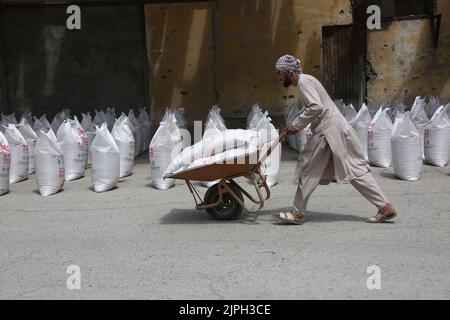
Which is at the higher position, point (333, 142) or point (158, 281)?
point (333, 142)

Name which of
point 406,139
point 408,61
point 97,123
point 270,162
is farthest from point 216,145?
point 408,61

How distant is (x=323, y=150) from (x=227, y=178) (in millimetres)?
861

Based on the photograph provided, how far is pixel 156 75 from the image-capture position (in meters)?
10.4

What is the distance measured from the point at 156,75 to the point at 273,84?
6.89 ft

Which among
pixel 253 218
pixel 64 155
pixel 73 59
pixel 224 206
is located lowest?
pixel 253 218

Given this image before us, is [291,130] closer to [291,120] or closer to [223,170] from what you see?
[223,170]

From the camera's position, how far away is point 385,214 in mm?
4855

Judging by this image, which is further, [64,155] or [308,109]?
[64,155]

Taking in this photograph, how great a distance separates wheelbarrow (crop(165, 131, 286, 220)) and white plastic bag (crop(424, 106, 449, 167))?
9.98ft

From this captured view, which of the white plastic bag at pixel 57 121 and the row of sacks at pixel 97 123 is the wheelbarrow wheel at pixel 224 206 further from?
the white plastic bag at pixel 57 121

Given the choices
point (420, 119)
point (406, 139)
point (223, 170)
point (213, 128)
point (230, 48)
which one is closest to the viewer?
point (223, 170)

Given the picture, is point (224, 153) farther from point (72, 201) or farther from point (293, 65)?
point (72, 201)

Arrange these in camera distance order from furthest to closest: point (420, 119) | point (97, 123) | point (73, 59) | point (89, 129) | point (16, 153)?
point (73, 59) < point (97, 123) < point (89, 129) < point (420, 119) < point (16, 153)

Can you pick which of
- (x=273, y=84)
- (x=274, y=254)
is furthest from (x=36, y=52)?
(x=274, y=254)
